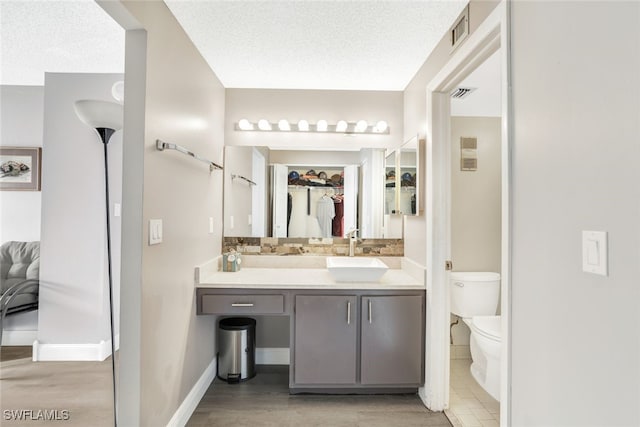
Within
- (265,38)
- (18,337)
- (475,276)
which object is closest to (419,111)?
(265,38)

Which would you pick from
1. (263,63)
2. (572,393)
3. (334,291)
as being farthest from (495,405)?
(263,63)

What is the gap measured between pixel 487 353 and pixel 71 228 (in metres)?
3.35

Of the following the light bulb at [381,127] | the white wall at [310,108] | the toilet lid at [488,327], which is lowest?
the toilet lid at [488,327]

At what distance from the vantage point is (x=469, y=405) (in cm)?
220

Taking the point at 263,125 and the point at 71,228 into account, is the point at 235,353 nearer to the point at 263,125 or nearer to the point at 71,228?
the point at 71,228

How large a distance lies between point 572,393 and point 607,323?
0.28m

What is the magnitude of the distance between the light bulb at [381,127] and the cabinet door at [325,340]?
1484 mm

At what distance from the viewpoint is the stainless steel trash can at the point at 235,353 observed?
246 centimetres

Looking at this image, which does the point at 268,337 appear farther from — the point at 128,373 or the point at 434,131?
the point at 434,131

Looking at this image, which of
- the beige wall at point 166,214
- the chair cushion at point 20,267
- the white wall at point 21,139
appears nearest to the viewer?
the beige wall at point 166,214

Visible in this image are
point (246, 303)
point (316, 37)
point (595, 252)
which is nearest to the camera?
point (595, 252)

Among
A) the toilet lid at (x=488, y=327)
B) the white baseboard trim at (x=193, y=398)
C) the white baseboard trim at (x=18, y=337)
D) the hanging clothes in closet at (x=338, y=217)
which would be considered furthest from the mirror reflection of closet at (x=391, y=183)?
the white baseboard trim at (x=18, y=337)

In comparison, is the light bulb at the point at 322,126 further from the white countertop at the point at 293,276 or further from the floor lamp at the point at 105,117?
the floor lamp at the point at 105,117

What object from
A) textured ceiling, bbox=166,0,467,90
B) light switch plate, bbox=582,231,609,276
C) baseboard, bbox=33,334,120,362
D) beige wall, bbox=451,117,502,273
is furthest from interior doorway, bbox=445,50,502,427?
baseboard, bbox=33,334,120,362
